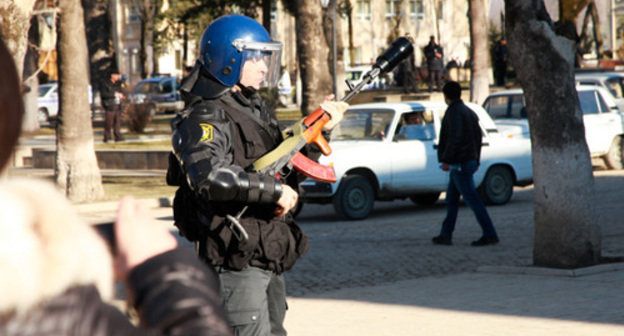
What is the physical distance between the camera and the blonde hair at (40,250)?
1149mm

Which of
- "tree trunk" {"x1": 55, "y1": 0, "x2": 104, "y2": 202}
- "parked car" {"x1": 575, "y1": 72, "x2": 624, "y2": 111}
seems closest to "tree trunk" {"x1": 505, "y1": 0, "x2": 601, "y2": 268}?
"tree trunk" {"x1": 55, "y1": 0, "x2": 104, "y2": 202}

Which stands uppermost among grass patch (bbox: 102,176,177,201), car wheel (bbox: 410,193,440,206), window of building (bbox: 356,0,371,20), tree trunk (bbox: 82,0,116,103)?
window of building (bbox: 356,0,371,20)

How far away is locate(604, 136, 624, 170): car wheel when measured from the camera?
1992 centimetres

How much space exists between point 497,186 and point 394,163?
1.87 metres

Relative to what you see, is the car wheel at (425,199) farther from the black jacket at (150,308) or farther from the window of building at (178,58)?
the window of building at (178,58)

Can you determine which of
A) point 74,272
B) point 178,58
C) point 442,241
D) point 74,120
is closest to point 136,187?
point 74,120

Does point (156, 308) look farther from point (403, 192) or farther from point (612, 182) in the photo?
point (612, 182)

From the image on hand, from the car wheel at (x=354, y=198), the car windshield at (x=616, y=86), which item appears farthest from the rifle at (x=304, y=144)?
the car windshield at (x=616, y=86)

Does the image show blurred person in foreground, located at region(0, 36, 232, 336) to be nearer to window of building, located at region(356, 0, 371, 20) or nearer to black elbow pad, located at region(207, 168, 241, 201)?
black elbow pad, located at region(207, 168, 241, 201)

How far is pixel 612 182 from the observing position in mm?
17719

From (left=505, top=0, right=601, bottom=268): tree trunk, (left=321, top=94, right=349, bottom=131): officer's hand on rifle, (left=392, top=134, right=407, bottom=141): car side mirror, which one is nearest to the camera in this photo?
(left=321, top=94, right=349, bottom=131): officer's hand on rifle

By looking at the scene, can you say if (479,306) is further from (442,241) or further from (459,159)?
(459,159)

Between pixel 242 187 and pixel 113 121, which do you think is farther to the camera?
pixel 113 121

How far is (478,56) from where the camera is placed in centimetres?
2958
